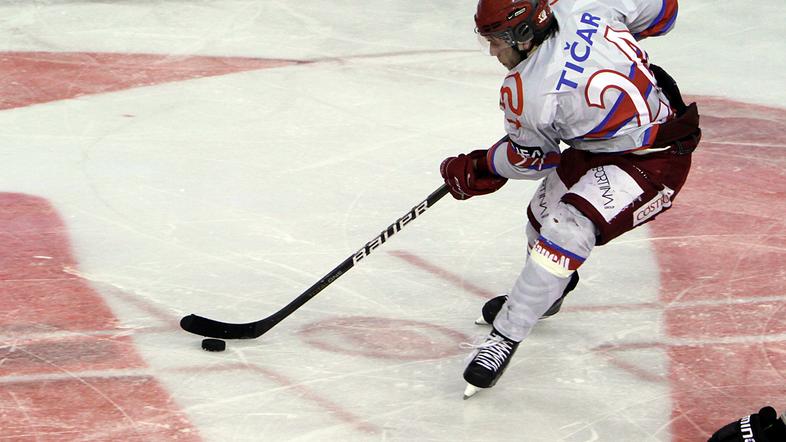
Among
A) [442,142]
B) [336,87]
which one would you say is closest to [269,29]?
[336,87]

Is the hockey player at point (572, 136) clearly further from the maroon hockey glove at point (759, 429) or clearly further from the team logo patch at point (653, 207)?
the maroon hockey glove at point (759, 429)

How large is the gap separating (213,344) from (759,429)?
1.52 metres

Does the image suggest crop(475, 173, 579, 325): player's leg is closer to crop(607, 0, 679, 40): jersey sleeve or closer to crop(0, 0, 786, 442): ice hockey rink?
crop(0, 0, 786, 442): ice hockey rink

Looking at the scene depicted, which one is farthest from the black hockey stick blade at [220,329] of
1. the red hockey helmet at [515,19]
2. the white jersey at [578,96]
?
the red hockey helmet at [515,19]

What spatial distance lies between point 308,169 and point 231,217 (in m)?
0.56

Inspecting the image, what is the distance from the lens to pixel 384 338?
3600mm

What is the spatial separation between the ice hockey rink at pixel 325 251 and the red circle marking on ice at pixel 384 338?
10mm

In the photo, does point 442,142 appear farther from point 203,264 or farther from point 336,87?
point 203,264

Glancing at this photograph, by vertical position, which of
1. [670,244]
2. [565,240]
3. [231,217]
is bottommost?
[670,244]

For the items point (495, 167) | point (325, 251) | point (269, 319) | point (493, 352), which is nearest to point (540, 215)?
point (495, 167)

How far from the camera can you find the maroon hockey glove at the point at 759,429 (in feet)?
9.35

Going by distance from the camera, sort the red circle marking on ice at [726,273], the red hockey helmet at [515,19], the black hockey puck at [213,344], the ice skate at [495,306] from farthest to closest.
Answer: the ice skate at [495,306] < the black hockey puck at [213,344] < the red circle marking on ice at [726,273] < the red hockey helmet at [515,19]

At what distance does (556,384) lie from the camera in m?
3.37

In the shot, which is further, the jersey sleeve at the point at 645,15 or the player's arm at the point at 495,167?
the jersey sleeve at the point at 645,15
